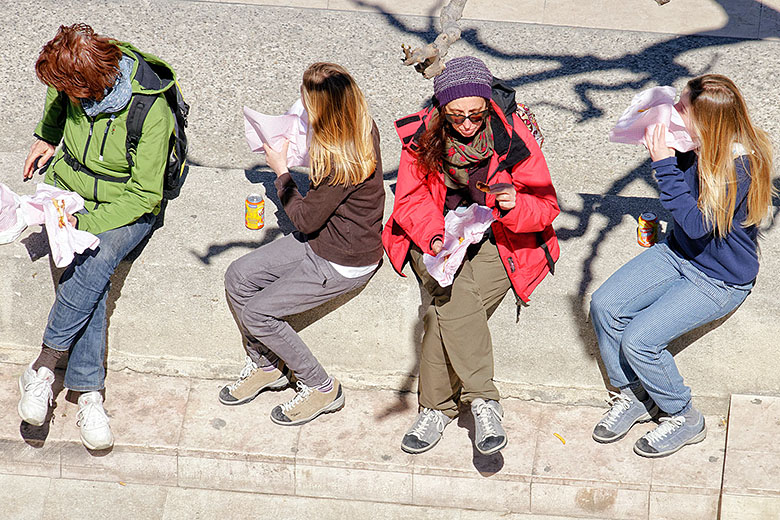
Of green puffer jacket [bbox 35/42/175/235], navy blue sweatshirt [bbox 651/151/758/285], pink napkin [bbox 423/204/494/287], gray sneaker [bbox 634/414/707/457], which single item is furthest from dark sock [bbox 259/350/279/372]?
navy blue sweatshirt [bbox 651/151/758/285]

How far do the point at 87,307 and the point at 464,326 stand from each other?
175 centimetres

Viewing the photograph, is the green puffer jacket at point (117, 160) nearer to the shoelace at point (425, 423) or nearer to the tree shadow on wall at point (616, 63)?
the shoelace at point (425, 423)

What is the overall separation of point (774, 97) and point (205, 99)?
12.6 feet

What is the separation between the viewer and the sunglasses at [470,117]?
4219 mm

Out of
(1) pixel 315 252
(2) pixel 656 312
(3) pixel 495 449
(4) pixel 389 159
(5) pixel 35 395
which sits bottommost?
(3) pixel 495 449

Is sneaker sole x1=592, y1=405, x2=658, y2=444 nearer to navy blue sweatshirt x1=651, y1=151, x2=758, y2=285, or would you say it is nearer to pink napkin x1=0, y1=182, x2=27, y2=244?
navy blue sweatshirt x1=651, y1=151, x2=758, y2=285

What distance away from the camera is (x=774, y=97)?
263 inches

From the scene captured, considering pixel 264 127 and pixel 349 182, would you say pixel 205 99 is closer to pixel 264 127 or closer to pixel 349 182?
Answer: pixel 264 127

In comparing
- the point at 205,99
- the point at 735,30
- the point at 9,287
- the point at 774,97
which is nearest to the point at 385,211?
the point at 9,287

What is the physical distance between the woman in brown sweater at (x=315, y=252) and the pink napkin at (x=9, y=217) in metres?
0.96

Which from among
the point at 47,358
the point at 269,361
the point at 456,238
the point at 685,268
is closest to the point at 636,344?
the point at 685,268

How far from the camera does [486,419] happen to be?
448 cm

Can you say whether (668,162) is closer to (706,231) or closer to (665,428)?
(706,231)

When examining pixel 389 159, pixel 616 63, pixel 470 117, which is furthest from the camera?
pixel 616 63
